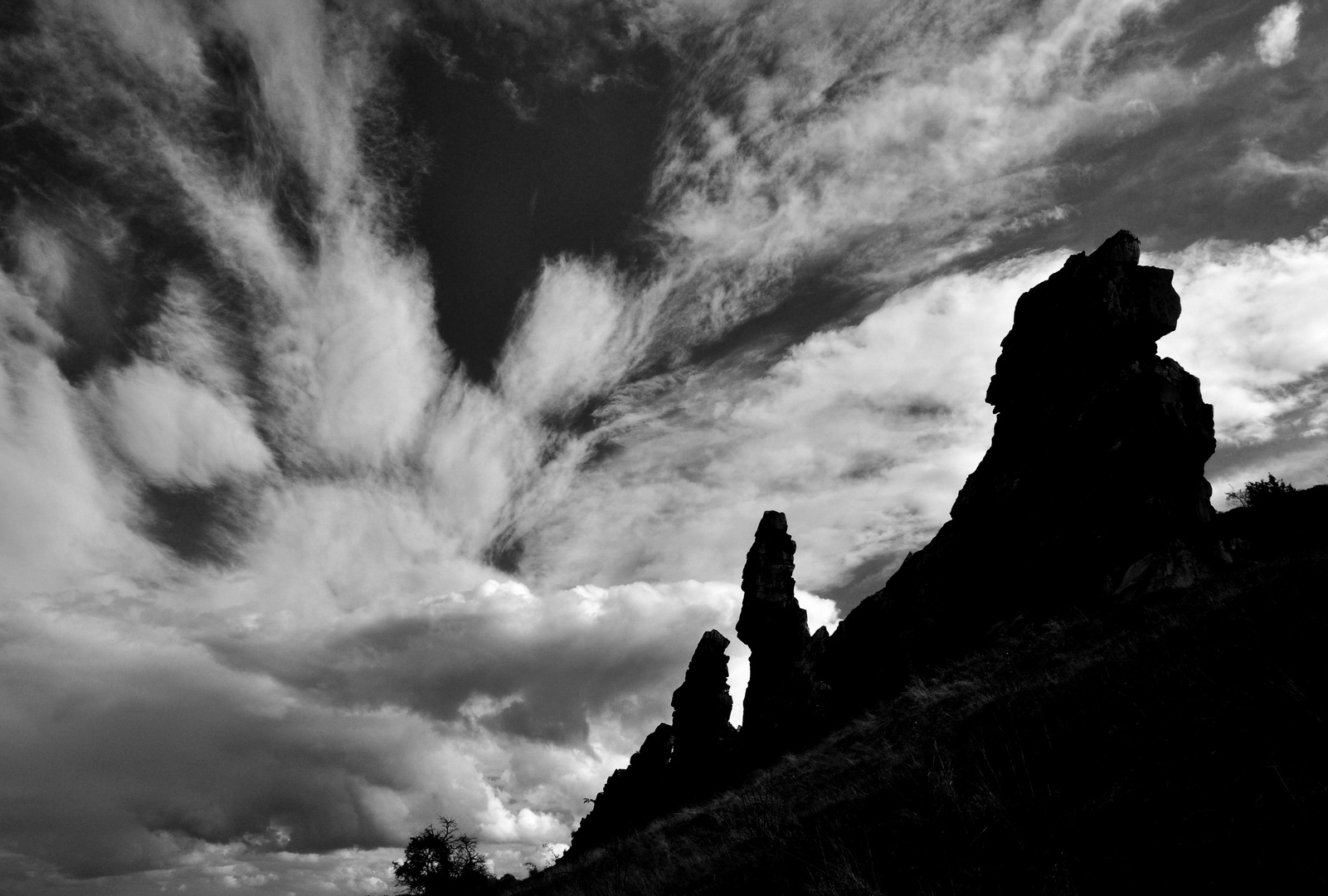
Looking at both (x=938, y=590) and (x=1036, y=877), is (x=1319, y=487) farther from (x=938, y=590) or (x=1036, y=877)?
(x=1036, y=877)

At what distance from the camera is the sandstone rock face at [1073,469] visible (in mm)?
26297

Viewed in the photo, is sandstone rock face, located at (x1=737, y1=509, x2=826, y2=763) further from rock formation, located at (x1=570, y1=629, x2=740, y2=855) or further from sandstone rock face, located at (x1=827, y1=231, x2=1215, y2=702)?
sandstone rock face, located at (x1=827, y1=231, x2=1215, y2=702)

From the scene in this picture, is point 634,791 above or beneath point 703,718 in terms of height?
beneath

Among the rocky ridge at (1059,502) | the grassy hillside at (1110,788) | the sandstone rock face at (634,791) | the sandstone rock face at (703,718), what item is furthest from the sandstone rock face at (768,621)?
the grassy hillside at (1110,788)

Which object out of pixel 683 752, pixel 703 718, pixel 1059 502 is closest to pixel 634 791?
pixel 683 752

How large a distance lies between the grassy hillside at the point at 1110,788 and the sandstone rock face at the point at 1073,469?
16.5 m

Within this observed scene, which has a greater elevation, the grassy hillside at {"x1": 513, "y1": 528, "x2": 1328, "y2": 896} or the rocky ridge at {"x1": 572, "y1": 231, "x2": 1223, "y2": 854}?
the rocky ridge at {"x1": 572, "y1": 231, "x2": 1223, "y2": 854}

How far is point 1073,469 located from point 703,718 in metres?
47.3

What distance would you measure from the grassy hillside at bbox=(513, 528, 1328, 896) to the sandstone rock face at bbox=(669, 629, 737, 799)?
51.8 metres

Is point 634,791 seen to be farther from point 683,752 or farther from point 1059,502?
point 1059,502

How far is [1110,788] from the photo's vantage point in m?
5.57

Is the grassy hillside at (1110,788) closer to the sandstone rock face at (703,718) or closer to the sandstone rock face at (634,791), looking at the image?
the sandstone rock face at (703,718)

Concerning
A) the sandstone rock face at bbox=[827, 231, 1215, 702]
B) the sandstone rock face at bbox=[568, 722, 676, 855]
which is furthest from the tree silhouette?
the sandstone rock face at bbox=[827, 231, 1215, 702]

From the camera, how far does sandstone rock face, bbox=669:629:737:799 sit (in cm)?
6109
